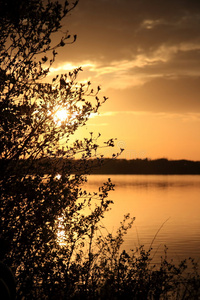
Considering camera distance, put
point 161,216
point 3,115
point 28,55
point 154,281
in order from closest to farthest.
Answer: point 3,115 → point 28,55 → point 154,281 → point 161,216

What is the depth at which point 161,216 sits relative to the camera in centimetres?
6338

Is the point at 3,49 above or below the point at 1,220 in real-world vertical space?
above

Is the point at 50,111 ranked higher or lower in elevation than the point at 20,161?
higher

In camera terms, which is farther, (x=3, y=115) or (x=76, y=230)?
(x=76, y=230)

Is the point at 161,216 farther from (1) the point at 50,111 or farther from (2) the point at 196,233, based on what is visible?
(1) the point at 50,111

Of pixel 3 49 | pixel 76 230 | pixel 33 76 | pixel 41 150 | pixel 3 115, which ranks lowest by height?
pixel 76 230

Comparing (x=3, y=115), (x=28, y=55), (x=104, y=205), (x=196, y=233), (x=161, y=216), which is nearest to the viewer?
(x=3, y=115)

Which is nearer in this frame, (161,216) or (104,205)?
(104,205)

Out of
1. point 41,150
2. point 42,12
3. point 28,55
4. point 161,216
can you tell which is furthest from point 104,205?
point 161,216

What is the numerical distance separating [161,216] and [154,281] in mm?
51680

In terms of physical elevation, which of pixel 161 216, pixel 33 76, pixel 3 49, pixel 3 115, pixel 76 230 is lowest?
pixel 161 216

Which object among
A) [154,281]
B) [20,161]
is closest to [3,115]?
[20,161]

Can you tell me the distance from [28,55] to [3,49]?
0.73 m

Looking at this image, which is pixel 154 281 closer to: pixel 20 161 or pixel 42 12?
pixel 20 161
